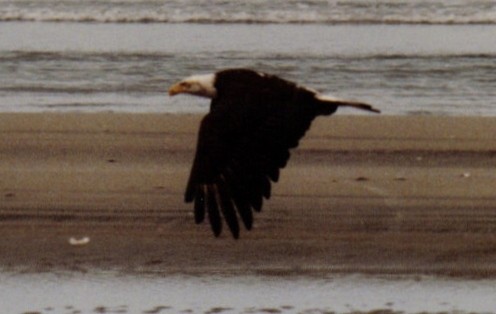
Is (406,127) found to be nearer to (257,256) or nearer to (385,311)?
(257,256)

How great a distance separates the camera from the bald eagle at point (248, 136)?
729 centimetres

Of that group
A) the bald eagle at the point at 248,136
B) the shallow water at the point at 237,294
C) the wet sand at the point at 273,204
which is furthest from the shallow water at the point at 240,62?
the bald eagle at the point at 248,136

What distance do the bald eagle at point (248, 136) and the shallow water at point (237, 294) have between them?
383 mm

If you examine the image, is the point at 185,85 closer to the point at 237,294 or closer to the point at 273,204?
the point at 237,294

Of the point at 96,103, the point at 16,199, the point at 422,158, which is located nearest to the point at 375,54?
the point at 96,103

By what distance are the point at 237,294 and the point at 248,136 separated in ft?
2.26

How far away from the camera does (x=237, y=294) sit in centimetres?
759

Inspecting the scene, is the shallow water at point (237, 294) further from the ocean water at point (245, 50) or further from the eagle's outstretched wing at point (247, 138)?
the ocean water at point (245, 50)

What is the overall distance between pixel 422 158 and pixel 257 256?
10.8 feet

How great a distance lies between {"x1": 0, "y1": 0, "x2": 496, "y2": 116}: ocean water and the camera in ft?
52.0

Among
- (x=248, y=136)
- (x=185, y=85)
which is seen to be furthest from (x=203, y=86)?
(x=248, y=136)

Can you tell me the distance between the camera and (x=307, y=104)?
7.66m

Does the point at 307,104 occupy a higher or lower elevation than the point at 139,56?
higher

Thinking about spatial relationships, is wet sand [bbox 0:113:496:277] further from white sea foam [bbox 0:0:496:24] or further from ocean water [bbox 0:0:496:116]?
white sea foam [bbox 0:0:496:24]
